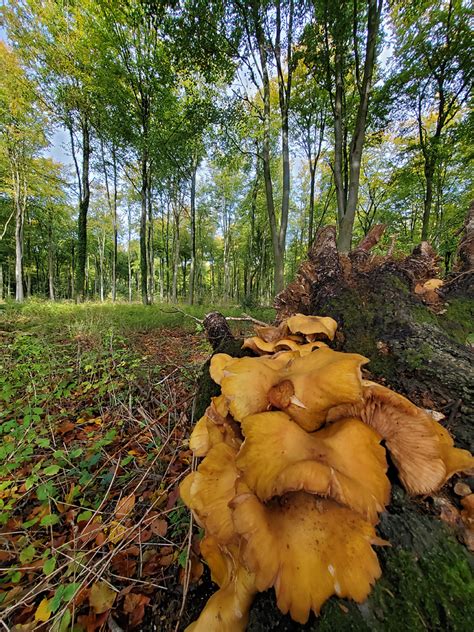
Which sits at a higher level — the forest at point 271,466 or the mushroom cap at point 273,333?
the mushroom cap at point 273,333

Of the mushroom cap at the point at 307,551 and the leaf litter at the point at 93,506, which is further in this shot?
the leaf litter at the point at 93,506

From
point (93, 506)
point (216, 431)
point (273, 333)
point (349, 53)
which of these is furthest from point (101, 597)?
point (349, 53)

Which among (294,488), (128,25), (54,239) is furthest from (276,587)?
(54,239)

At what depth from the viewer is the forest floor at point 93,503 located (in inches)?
50.0

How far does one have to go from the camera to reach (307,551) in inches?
30.7

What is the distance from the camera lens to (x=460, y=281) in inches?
85.6

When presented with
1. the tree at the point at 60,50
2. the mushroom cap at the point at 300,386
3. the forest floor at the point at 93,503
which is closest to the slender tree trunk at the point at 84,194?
the tree at the point at 60,50

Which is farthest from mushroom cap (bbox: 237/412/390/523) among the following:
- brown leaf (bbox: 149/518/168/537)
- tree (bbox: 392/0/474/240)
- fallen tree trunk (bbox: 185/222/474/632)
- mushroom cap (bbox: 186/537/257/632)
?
tree (bbox: 392/0/474/240)

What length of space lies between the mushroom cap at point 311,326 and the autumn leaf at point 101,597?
1585mm

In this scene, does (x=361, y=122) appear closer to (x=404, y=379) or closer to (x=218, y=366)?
(x=404, y=379)

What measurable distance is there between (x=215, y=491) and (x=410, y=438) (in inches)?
29.1

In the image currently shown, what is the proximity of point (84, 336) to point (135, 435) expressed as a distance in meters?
3.63

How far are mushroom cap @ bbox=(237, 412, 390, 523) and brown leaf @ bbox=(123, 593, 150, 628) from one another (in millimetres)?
1038

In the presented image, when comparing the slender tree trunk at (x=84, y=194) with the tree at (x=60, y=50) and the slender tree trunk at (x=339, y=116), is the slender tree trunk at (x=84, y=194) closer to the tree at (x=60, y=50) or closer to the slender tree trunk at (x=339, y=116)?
the tree at (x=60, y=50)
